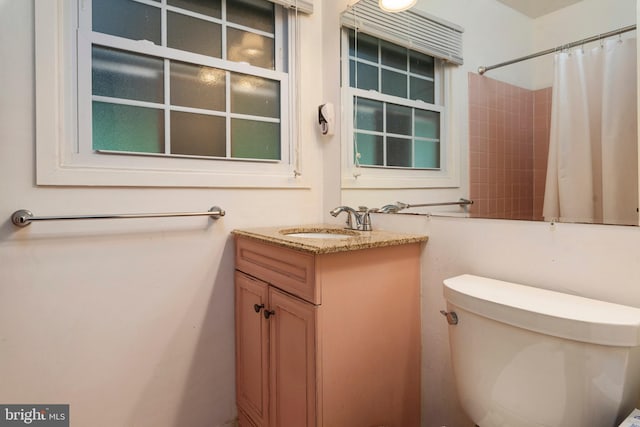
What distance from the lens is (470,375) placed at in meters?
0.86

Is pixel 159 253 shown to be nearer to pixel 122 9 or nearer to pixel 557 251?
pixel 122 9

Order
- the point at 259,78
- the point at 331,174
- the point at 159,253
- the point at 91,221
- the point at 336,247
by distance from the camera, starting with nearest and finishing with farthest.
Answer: the point at 336,247 → the point at 91,221 → the point at 159,253 → the point at 259,78 → the point at 331,174

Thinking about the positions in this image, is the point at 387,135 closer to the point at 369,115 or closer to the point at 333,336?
the point at 369,115

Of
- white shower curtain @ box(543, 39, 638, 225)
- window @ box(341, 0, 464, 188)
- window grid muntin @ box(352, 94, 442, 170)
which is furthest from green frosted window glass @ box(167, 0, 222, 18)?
white shower curtain @ box(543, 39, 638, 225)

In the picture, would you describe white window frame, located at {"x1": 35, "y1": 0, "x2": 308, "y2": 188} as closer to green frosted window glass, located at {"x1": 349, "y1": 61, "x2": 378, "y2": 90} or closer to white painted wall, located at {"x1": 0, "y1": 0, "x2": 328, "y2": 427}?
white painted wall, located at {"x1": 0, "y1": 0, "x2": 328, "y2": 427}

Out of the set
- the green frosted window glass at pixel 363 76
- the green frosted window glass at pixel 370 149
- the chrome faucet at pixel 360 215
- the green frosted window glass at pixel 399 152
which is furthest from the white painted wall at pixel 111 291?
the green frosted window glass at pixel 363 76

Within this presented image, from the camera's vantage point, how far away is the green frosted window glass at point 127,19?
1210 mm

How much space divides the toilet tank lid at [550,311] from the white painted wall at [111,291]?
3.11 feet

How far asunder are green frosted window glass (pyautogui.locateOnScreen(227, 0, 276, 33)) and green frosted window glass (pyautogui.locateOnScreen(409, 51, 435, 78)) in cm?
69

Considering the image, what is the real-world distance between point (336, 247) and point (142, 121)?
93 cm

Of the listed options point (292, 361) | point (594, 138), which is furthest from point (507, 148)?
point (292, 361)

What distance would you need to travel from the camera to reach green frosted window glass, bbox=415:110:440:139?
1293 millimetres

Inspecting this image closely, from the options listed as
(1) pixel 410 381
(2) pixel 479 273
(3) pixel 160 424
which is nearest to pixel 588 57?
(2) pixel 479 273

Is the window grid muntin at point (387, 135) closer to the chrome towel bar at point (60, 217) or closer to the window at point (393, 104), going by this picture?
the window at point (393, 104)
